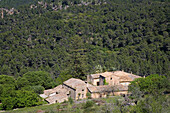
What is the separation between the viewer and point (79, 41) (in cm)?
6084

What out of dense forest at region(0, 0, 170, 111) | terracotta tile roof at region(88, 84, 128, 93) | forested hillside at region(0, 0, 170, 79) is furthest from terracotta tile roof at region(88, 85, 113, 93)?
→ forested hillside at region(0, 0, 170, 79)

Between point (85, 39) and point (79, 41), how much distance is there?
37.7 m

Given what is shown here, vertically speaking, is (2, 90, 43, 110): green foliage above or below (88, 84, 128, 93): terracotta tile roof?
below

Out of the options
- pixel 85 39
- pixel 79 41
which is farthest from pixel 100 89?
pixel 85 39

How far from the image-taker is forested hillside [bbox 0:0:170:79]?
67.8 m

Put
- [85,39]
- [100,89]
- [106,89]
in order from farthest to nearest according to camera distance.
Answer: [85,39]
[100,89]
[106,89]

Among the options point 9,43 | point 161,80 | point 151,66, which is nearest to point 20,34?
point 9,43

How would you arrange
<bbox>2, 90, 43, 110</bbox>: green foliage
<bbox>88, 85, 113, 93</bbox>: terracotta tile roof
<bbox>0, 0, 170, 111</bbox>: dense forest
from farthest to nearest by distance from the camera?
1. <bbox>0, 0, 170, 111</bbox>: dense forest
2. <bbox>88, 85, 113, 93</bbox>: terracotta tile roof
3. <bbox>2, 90, 43, 110</bbox>: green foliage

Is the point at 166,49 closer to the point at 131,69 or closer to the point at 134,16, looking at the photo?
the point at 131,69

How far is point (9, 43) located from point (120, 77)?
62.3 metres

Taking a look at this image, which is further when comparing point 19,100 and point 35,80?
point 35,80

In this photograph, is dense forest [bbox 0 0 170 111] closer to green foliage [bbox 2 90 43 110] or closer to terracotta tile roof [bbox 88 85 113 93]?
green foliage [bbox 2 90 43 110]

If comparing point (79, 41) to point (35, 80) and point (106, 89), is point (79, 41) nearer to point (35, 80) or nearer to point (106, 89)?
point (35, 80)

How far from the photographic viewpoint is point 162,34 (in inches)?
3511
